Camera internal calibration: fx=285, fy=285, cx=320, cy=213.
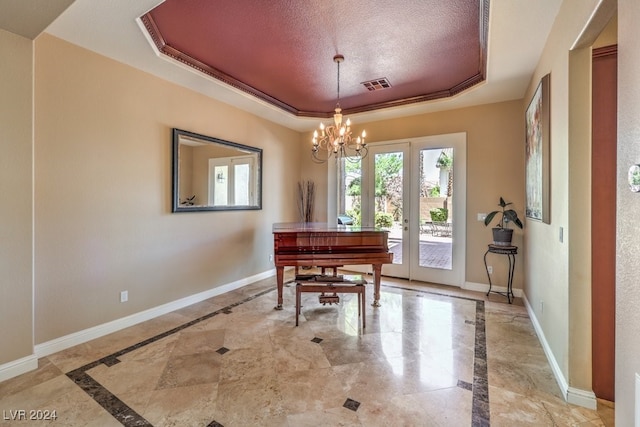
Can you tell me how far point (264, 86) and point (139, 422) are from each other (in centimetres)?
376

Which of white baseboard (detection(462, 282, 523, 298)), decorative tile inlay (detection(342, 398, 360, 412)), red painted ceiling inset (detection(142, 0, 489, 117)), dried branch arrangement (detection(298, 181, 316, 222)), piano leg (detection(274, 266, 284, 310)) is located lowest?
decorative tile inlay (detection(342, 398, 360, 412))

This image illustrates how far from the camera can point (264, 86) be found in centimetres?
394

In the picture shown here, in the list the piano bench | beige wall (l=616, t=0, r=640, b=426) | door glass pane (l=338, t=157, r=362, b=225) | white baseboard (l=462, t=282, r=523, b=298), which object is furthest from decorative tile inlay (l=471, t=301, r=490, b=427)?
door glass pane (l=338, t=157, r=362, b=225)

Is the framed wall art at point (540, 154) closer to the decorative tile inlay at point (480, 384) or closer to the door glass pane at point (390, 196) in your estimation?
the decorative tile inlay at point (480, 384)

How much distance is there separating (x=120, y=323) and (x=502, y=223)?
488cm

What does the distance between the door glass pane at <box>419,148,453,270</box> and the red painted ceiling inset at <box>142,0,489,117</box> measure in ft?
3.16

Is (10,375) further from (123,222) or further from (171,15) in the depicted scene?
(171,15)

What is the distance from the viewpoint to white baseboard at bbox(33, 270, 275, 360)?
250 centimetres

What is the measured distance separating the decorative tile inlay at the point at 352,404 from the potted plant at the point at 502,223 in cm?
306

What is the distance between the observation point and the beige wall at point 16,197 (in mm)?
2133

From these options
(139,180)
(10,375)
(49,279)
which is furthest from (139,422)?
(139,180)

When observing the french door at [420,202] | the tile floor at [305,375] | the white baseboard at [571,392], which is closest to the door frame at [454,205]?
the french door at [420,202]

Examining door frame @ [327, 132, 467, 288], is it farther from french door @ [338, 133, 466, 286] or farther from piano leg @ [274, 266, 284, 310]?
piano leg @ [274, 266, 284, 310]

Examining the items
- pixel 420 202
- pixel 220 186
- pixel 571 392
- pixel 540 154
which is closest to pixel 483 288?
pixel 420 202
